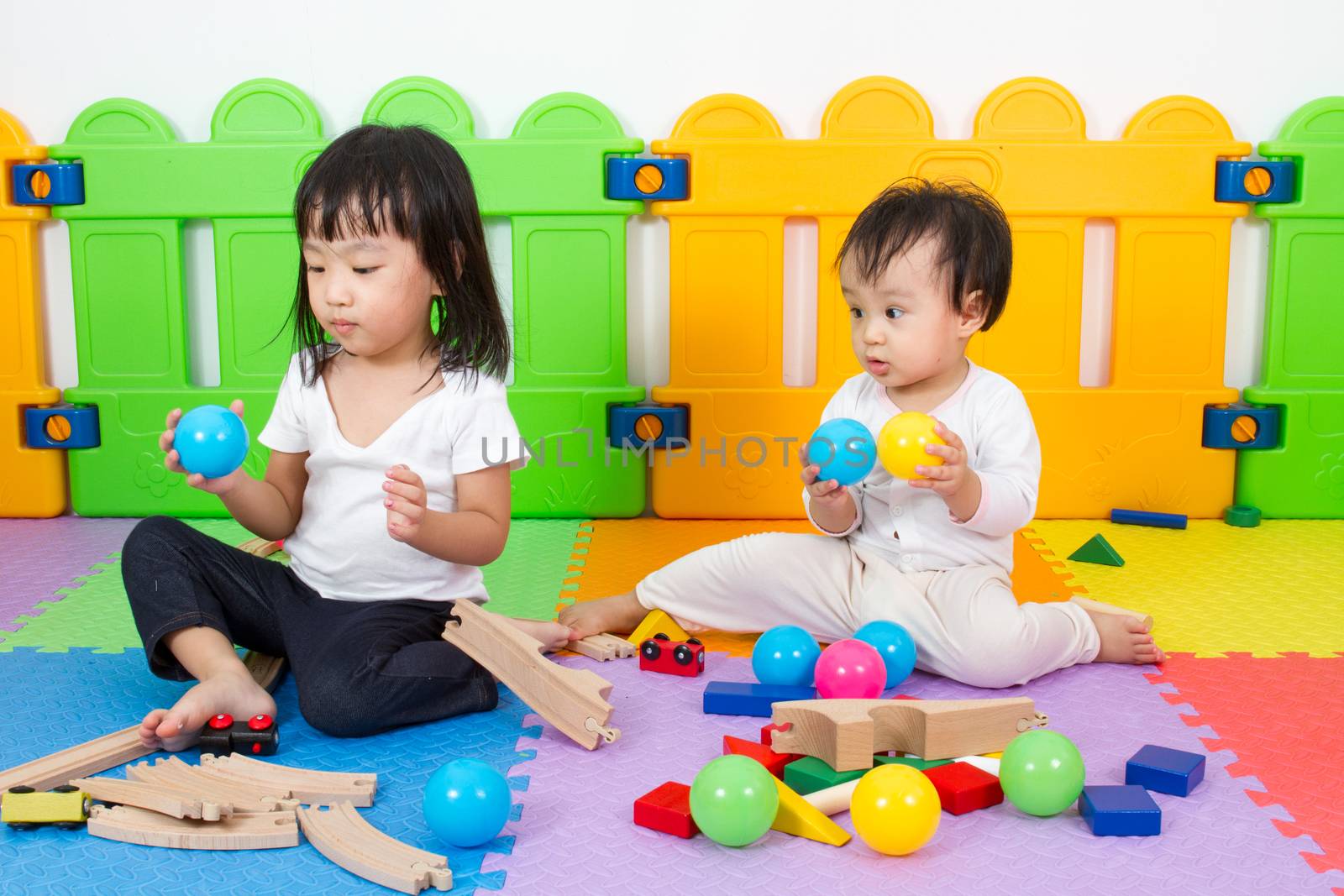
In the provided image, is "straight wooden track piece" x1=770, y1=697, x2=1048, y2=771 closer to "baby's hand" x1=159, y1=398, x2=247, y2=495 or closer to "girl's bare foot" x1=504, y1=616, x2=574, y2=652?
"girl's bare foot" x1=504, y1=616, x2=574, y2=652

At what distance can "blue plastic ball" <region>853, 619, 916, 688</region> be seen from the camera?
1.37 m

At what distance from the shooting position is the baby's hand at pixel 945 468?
134cm

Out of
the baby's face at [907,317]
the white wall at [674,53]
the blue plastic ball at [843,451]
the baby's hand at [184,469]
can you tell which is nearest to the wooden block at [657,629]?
the blue plastic ball at [843,451]

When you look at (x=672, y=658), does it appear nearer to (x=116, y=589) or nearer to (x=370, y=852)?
(x=370, y=852)

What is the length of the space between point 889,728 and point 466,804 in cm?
38

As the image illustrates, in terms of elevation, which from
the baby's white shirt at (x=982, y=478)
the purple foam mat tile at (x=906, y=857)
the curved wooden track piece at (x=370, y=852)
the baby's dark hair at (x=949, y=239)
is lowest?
the purple foam mat tile at (x=906, y=857)

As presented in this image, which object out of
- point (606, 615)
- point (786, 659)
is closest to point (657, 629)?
point (606, 615)

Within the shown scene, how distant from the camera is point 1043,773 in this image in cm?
106

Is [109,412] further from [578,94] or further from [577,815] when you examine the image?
[577,815]

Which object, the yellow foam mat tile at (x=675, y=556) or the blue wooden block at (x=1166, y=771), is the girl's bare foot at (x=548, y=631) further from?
the blue wooden block at (x=1166, y=771)

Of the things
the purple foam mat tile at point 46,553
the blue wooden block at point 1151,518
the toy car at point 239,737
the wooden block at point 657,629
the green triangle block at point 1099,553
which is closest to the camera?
the toy car at point 239,737

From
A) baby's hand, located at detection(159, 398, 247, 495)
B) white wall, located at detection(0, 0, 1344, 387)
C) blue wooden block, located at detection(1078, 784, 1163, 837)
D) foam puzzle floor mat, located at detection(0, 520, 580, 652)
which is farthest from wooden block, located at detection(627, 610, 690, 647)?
white wall, located at detection(0, 0, 1344, 387)

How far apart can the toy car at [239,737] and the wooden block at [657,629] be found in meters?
0.45

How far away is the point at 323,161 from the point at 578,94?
752 millimetres
